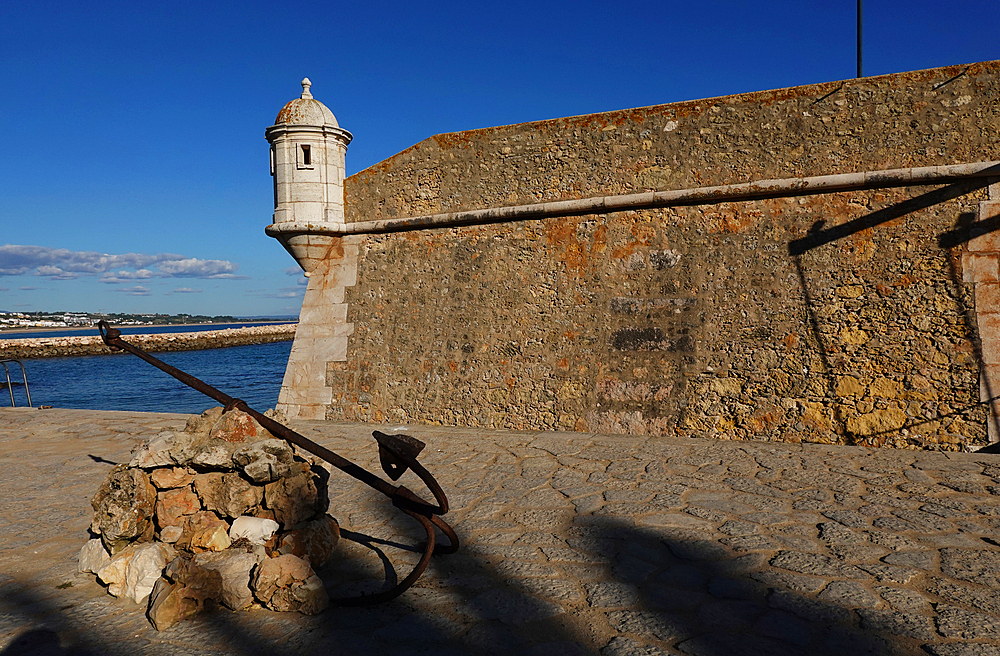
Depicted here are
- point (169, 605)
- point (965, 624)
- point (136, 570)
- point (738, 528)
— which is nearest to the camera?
point (965, 624)

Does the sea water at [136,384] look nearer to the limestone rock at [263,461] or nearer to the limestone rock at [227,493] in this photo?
the limestone rock at [227,493]

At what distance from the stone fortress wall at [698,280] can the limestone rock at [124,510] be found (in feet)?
13.6

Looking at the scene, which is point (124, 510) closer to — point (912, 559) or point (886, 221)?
point (912, 559)

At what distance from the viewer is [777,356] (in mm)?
5637

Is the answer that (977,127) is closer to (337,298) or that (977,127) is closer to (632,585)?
(632,585)

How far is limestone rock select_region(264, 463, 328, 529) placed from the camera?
285cm

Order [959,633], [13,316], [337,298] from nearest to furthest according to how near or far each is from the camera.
→ [959,633]
[337,298]
[13,316]

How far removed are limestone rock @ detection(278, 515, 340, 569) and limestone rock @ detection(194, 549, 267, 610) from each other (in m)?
0.16

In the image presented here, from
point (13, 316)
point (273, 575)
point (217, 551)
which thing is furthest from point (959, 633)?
point (13, 316)

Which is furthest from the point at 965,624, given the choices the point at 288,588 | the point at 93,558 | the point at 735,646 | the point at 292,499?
the point at 93,558

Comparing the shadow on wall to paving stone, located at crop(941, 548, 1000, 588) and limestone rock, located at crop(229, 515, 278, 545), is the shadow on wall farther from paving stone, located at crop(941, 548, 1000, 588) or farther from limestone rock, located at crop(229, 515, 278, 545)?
limestone rock, located at crop(229, 515, 278, 545)

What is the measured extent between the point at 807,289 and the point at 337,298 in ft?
17.7

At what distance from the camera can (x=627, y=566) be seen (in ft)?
9.39

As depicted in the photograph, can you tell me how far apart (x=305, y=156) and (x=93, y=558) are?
562cm
